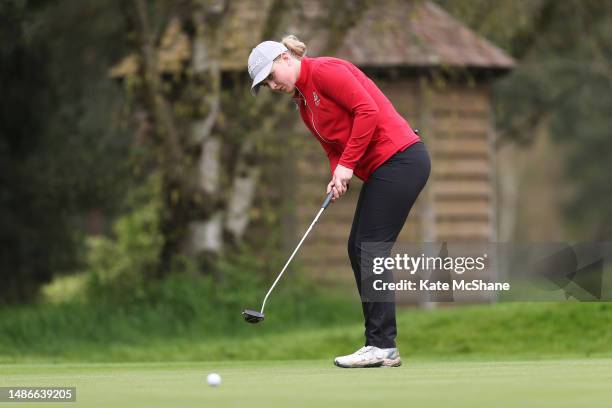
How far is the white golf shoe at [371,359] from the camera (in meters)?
7.55

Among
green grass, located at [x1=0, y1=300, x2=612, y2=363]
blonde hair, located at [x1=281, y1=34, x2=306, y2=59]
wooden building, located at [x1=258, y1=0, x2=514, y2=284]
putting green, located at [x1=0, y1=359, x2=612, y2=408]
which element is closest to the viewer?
putting green, located at [x1=0, y1=359, x2=612, y2=408]

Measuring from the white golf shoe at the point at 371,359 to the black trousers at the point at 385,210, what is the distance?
42 mm

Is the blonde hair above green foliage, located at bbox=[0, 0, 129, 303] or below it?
below

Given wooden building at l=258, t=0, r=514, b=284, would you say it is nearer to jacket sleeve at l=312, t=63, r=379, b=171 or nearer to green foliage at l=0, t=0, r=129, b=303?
green foliage at l=0, t=0, r=129, b=303

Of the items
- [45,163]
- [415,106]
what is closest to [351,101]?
[45,163]

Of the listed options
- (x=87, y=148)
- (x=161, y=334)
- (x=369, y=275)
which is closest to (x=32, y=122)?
(x=87, y=148)

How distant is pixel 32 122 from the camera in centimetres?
1731

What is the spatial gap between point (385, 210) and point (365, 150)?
0.34 m

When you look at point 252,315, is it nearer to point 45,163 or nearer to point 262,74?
point 262,74

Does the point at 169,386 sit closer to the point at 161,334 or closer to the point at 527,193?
the point at 161,334

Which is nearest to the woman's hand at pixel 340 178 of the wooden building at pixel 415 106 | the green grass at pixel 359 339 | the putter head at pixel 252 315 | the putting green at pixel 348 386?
the putter head at pixel 252 315

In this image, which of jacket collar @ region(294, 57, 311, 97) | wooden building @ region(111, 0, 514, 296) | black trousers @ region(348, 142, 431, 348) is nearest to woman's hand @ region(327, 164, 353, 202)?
black trousers @ region(348, 142, 431, 348)

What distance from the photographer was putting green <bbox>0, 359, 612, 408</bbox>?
5.25m

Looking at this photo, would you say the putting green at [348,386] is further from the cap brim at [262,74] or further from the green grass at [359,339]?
the green grass at [359,339]
